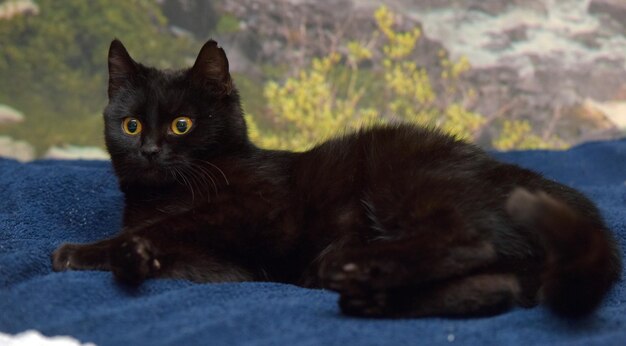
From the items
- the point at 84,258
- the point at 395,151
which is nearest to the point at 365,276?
the point at 395,151

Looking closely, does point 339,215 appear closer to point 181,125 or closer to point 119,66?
point 181,125

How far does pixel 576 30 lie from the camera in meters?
3.48

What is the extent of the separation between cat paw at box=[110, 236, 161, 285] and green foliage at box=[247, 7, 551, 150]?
2178 mm

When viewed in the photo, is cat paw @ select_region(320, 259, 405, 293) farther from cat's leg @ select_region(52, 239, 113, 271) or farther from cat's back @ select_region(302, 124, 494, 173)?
cat's leg @ select_region(52, 239, 113, 271)

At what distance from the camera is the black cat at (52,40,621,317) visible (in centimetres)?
111

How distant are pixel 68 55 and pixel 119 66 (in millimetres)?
1902

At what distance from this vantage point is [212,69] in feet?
5.26

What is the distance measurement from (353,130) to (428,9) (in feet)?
6.65

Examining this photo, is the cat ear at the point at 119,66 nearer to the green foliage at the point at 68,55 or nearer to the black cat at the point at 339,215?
the black cat at the point at 339,215

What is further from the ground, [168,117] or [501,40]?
[168,117]

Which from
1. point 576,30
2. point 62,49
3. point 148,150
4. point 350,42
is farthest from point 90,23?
point 576,30

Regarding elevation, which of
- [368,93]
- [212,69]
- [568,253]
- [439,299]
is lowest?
[368,93]

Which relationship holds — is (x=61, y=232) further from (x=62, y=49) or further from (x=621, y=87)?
(x=621, y=87)

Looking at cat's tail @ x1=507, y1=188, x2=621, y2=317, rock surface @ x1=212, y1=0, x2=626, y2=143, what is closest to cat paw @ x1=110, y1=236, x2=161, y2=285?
cat's tail @ x1=507, y1=188, x2=621, y2=317
